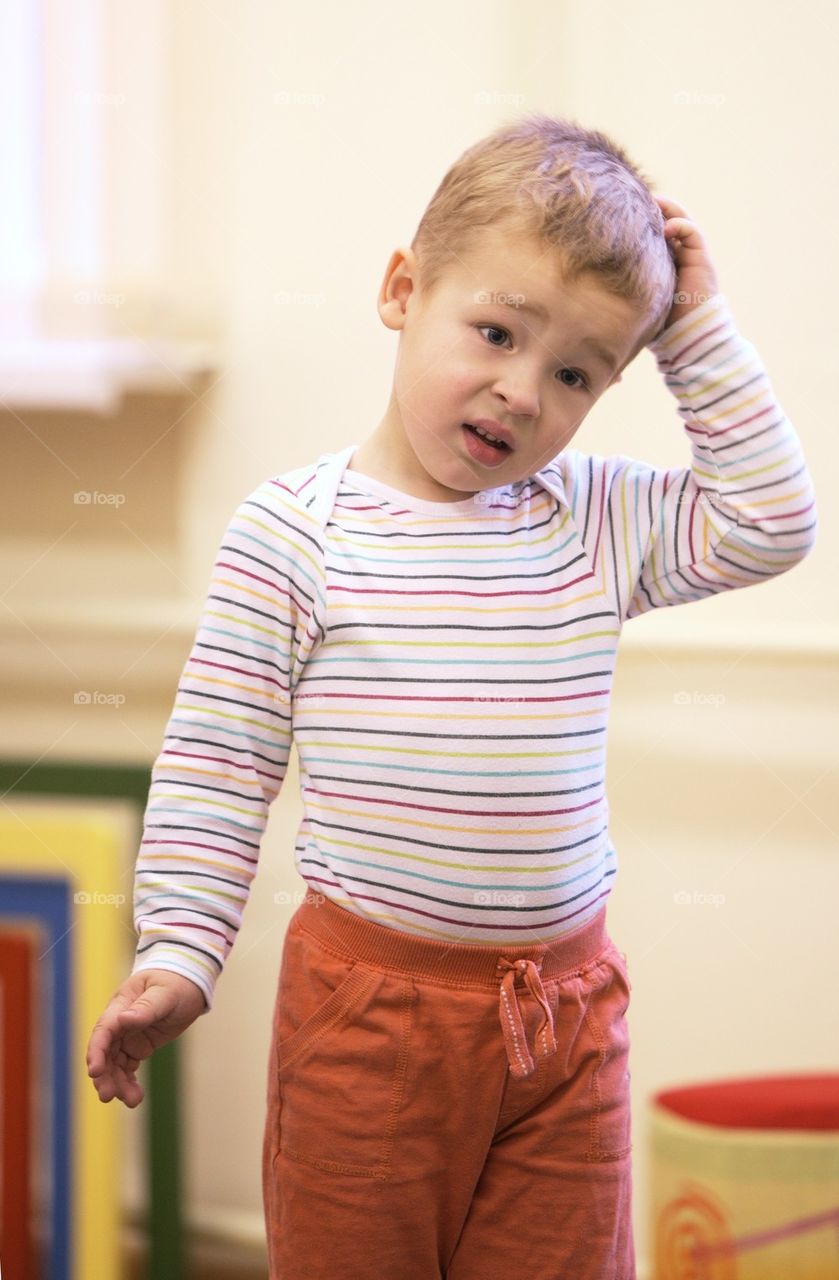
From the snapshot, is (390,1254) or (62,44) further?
(62,44)

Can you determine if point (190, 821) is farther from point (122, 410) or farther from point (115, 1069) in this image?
point (122, 410)

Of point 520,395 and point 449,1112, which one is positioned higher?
point 520,395

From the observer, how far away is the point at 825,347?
1.24 metres

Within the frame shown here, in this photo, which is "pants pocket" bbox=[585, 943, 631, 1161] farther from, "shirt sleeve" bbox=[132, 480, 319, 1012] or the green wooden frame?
the green wooden frame

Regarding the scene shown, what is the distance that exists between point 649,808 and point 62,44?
91 cm

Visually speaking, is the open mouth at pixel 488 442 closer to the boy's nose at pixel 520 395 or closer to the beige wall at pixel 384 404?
the boy's nose at pixel 520 395

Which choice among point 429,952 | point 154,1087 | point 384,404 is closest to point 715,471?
point 429,952

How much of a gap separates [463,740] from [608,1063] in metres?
0.20

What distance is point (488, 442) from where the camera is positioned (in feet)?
2.50

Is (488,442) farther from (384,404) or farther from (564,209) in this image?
(384,404)

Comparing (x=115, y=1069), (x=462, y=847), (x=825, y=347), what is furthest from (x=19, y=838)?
(x=825, y=347)

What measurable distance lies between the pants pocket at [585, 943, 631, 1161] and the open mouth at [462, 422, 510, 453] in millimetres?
297

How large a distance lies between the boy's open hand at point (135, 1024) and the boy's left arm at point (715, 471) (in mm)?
338

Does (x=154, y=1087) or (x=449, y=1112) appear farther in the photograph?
(x=154, y=1087)
